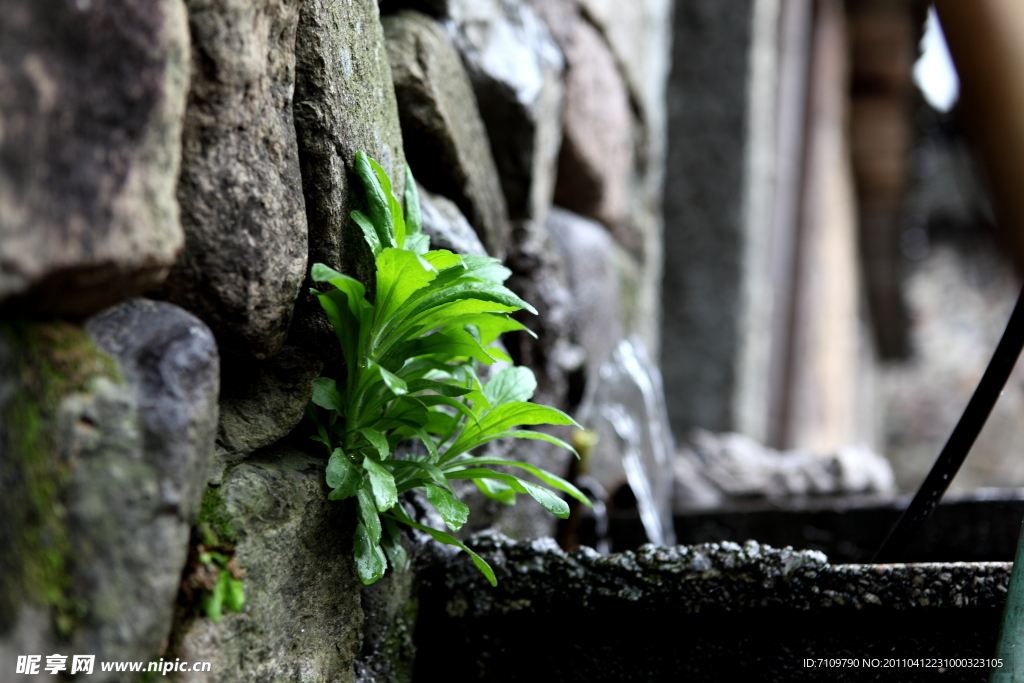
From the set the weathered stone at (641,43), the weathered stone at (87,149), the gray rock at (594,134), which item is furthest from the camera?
the weathered stone at (641,43)

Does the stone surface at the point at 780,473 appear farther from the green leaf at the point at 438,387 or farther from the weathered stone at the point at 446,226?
the green leaf at the point at 438,387

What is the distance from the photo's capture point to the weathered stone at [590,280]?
5.86 ft

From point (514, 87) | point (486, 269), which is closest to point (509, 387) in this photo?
point (486, 269)

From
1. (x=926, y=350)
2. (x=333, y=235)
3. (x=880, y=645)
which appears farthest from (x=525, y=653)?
(x=926, y=350)

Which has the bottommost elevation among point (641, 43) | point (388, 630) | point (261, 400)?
point (388, 630)

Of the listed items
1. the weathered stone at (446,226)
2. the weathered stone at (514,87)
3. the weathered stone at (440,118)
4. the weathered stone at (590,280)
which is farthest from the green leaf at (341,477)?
the weathered stone at (590,280)

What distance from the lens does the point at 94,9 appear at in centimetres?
54

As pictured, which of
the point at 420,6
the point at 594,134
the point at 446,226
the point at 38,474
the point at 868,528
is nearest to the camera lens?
the point at 38,474

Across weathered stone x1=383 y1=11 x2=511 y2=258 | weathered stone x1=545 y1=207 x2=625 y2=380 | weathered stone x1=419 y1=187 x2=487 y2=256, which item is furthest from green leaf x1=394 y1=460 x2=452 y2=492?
weathered stone x1=545 y1=207 x2=625 y2=380

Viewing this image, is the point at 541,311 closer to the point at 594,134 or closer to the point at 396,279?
the point at 594,134

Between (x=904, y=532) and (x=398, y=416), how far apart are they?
578mm

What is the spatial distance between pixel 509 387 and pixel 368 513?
0.69 feet

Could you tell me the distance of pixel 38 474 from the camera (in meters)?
0.53

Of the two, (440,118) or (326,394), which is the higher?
(440,118)
